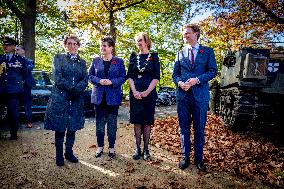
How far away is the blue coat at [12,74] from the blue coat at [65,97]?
7.42ft

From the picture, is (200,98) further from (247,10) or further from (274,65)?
(247,10)

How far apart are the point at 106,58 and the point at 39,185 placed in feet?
7.73

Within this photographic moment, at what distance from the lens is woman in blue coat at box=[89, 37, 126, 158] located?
15.7ft

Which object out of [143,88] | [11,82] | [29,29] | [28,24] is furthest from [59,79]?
[28,24]

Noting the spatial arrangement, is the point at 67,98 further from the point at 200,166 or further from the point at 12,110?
the point at 12,110

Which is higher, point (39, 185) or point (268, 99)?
point (268, 99)

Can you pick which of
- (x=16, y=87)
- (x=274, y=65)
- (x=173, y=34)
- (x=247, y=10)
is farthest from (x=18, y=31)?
(x=274, y=65)

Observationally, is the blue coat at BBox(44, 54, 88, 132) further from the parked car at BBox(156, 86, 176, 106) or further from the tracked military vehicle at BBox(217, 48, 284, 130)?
the parked car at BBox(156, 86, 176, 106)

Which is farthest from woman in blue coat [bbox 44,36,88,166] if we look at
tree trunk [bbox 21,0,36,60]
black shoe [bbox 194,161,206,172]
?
tree trunk [bbox 21,0,36,60]

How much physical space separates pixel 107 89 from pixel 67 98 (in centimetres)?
73

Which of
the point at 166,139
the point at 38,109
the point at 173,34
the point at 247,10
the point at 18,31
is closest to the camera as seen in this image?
the point at 166,139

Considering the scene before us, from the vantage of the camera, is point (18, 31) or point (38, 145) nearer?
point (38, 145)

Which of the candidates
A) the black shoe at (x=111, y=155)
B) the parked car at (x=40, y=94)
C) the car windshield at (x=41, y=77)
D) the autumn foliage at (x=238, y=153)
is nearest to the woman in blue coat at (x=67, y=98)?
the black shoe at (x=111, y=155)

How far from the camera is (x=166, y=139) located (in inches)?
262
